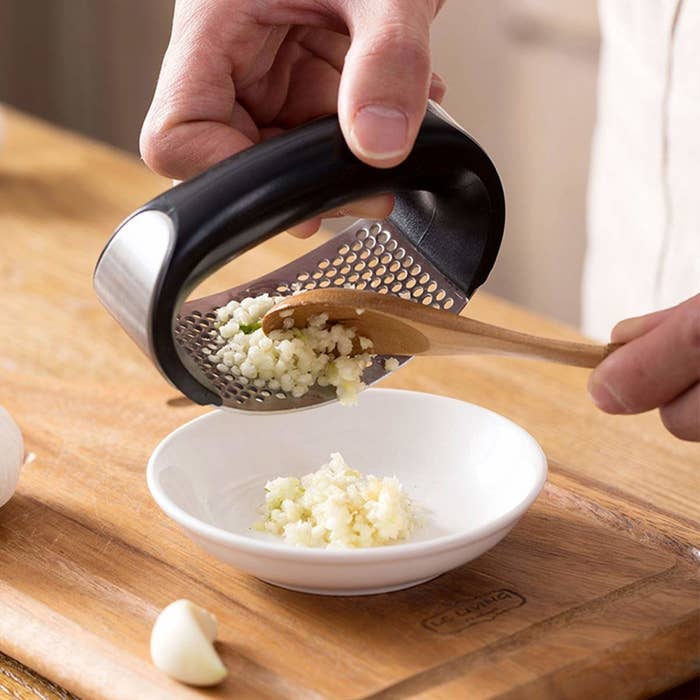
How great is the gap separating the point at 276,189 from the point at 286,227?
4cm

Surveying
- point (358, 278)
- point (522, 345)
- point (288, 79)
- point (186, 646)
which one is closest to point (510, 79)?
point (288, 79)

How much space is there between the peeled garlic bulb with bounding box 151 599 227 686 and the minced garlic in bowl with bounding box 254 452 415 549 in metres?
0.12

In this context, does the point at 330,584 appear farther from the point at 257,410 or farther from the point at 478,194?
the point at 478,194

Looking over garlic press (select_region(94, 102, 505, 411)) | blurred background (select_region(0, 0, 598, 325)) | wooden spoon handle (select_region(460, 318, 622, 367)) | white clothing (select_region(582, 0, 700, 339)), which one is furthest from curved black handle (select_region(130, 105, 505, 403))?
blurred background (select_region(0, 0, 598, 325))

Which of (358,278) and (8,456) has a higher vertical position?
(358,278)

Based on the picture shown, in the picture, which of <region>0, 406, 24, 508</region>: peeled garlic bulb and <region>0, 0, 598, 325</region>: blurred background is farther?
<region>0, 0, 598, 325</region>: blurred background

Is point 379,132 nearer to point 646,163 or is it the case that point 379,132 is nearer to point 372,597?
point 372,597

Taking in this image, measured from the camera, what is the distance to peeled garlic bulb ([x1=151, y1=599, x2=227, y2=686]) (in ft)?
2.68

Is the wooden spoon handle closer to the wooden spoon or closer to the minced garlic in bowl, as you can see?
the wooden spoon

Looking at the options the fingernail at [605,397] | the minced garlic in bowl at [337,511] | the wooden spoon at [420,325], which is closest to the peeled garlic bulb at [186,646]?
the minced garlic in bowl at [337,511]

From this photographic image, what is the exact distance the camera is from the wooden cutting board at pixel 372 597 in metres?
0.85

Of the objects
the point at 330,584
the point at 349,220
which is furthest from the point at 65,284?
the point at 349,220

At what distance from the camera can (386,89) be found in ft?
2.91

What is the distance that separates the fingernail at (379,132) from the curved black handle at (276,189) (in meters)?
0.03
